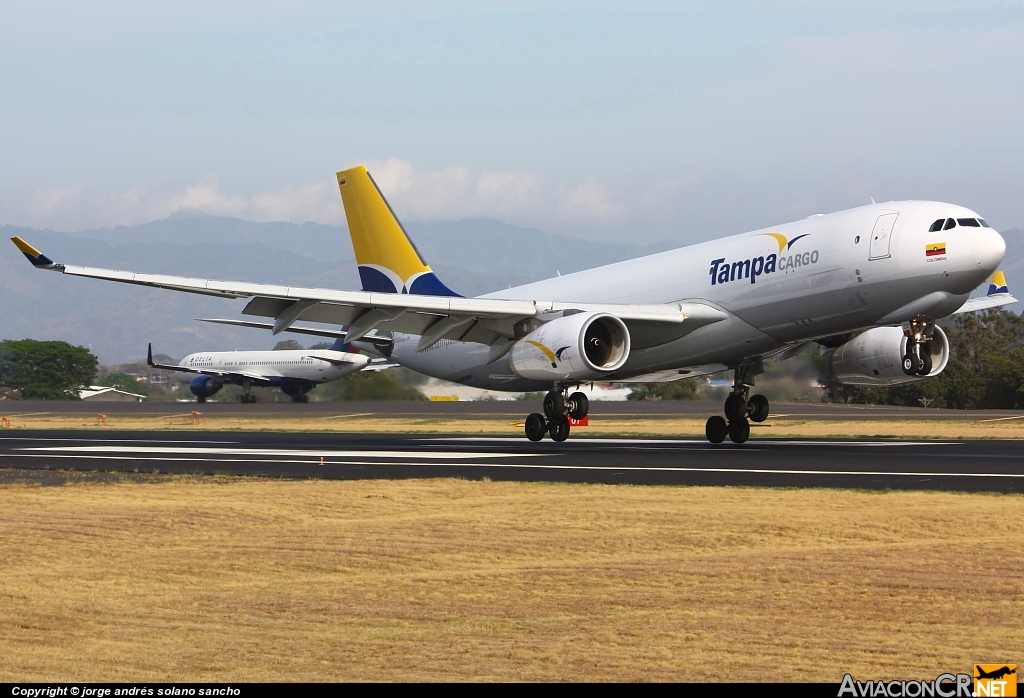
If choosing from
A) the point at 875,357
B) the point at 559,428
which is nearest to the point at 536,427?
the point at 559,428

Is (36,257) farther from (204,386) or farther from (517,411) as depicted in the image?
(204,386)

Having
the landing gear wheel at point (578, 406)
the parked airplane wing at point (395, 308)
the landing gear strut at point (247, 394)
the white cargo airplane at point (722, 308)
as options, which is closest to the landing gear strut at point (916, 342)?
the white cargo airplane at point (722, 308)

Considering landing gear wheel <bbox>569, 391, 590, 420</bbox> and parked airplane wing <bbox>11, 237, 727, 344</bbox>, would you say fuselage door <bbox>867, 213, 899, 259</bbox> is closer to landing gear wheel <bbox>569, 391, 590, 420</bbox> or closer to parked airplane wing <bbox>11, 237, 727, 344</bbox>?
parked airplane wing <bbox>11, 237, 727, 344</bbox>

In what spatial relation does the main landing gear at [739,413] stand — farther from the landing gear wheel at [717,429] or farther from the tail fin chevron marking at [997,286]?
the tail fin chevron marking at [997,286]

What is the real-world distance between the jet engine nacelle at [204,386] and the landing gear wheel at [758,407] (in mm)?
71802

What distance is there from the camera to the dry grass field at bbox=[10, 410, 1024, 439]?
42656mm

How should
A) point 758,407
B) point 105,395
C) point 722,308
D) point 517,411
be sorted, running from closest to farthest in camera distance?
1. point 722,308
2. point 758,407
3. point 517,411
4. point 105,395

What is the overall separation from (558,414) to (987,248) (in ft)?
38.2

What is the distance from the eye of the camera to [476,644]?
8680 mm

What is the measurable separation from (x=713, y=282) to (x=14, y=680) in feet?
80.3

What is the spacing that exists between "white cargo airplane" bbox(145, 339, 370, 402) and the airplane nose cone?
64783 millimetres

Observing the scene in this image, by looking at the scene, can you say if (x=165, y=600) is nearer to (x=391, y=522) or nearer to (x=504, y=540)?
(x=504, y=540)

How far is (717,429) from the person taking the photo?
111 ft

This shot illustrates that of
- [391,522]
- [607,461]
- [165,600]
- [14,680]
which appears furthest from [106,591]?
[607,461]
